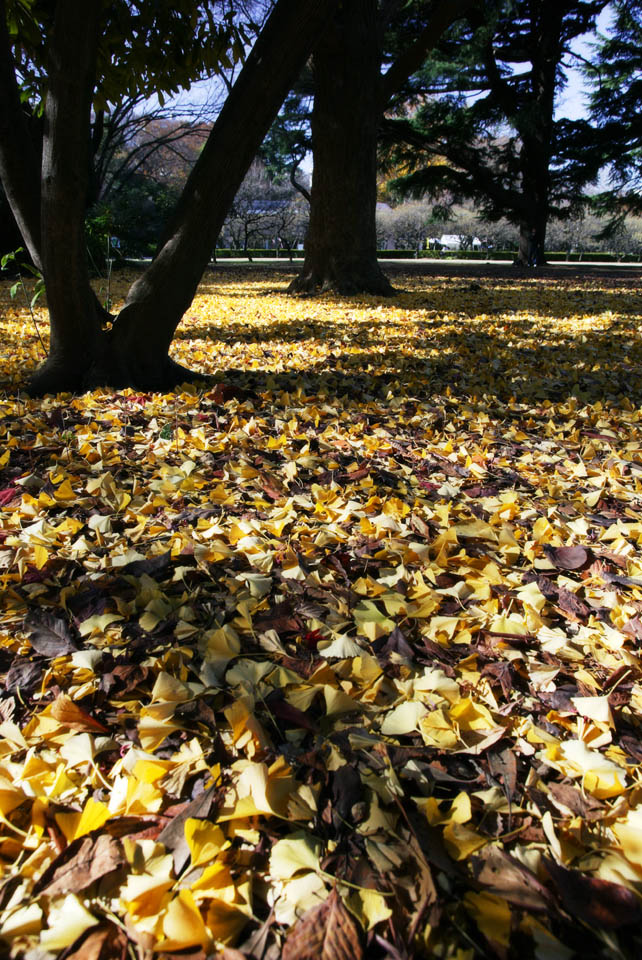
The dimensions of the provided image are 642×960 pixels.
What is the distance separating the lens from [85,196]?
3043 millimetres

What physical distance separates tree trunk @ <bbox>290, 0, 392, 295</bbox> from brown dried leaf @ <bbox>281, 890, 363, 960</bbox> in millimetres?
8259

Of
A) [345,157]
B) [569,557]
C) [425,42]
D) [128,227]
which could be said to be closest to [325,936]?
[569,557]

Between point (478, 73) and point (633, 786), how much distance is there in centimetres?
2077

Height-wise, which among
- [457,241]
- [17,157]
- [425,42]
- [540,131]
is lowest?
[17,157]

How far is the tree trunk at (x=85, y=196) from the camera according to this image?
2.69 metres

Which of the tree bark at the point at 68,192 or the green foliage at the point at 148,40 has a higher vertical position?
the green foliage at the point at 148,40

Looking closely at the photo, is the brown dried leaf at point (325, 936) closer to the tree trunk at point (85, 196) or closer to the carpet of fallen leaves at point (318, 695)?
the carpet of fallen leaves at point (318, 695)

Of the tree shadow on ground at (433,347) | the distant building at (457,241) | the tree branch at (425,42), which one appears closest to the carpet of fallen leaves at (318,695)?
the tree shadow on ground at (433,347)

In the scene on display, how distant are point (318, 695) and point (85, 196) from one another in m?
3.06

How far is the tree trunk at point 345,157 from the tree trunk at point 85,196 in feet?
17.4

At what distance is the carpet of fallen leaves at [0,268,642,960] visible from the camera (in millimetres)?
759

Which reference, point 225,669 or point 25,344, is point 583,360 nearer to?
point 225,669

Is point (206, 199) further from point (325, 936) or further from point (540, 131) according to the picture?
point (540, 131)

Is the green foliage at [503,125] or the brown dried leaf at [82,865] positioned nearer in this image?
the brown dried leaf at [82,865]
